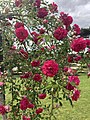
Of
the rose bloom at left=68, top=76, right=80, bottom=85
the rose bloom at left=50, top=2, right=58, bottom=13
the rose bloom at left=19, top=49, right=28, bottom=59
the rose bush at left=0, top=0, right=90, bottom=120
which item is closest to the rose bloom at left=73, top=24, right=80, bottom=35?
the rose bush at left=0, top=0, right=90, bottom=120

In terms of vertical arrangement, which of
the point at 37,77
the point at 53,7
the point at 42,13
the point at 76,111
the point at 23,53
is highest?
the point at 53,7

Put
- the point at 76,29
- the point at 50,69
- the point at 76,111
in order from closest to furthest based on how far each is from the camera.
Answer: the point at 50,69
the point at 76,29
the point at 76,111

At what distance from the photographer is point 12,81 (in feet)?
11.7

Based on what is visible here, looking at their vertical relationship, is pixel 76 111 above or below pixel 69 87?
below

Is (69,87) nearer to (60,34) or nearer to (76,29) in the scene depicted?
(60,34)

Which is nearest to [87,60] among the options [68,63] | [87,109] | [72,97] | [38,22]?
[68,63]

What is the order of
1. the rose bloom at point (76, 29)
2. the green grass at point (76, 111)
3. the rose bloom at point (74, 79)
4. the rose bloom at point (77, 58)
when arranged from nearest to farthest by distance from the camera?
the rose bloom at point (74, 79) → the rose bloom at point (77, 58) → the rose bloom at point (76, 29) → the green grass at point (76, 111)

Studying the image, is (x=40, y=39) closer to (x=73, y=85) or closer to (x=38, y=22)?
(x=38, y=22)

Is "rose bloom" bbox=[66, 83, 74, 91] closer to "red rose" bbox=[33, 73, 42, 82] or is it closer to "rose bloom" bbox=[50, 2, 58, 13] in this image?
"red rose" bbox=[33, 73, 42, 82]

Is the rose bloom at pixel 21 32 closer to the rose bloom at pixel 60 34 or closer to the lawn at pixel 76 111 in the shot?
the rose bloom at pixel 60 34

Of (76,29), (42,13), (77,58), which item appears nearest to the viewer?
(77,58)

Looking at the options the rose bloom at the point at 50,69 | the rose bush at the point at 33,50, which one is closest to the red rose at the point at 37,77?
the rose bush at the point at 33,50

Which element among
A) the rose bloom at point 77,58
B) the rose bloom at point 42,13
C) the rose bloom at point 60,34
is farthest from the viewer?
the rose bloom at point 42,13

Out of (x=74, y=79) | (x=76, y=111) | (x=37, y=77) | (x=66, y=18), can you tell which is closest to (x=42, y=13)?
(x=66, y=18)
